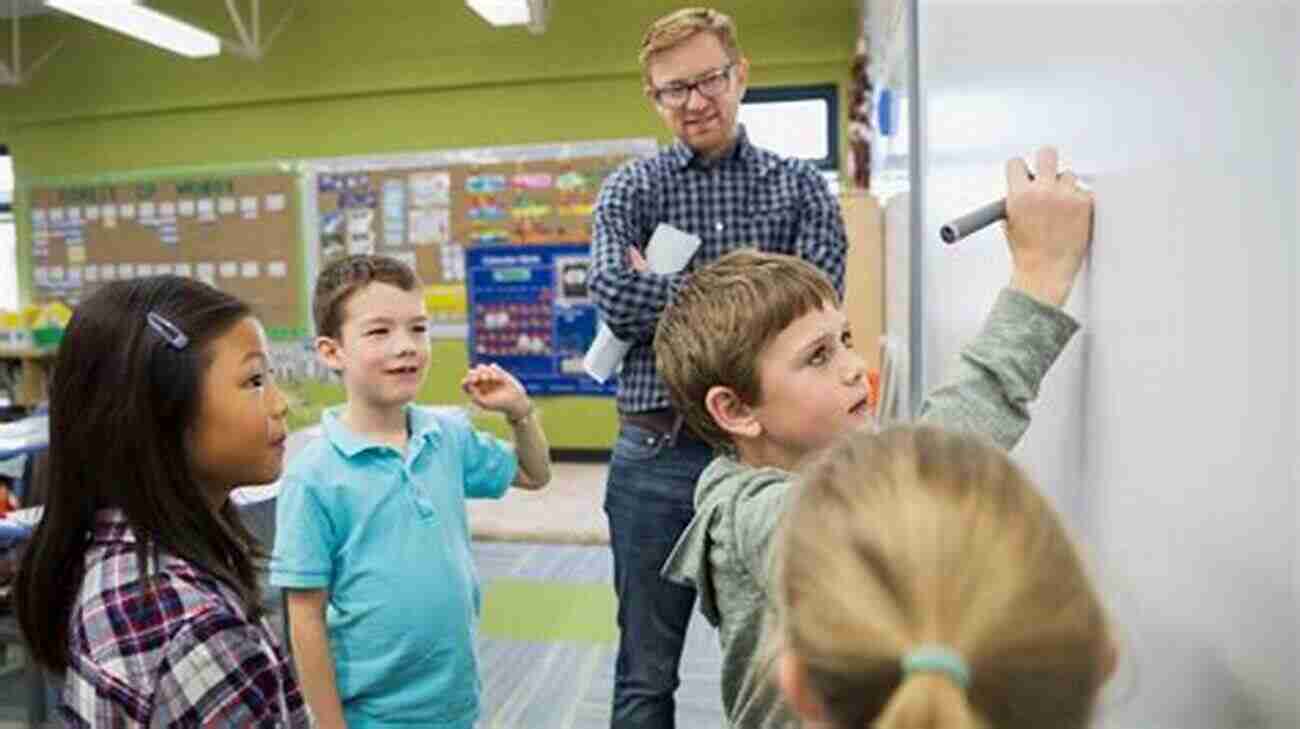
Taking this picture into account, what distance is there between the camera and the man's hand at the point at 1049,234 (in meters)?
0.80

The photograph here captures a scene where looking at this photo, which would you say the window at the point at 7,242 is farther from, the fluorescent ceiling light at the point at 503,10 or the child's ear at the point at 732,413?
the child's ear at the point at 732,413

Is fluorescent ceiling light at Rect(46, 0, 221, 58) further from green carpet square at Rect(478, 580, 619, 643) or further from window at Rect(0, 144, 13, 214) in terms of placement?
green carpet square at Rect(478, 580, 619, 643)

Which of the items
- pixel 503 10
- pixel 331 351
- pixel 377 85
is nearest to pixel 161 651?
pixel 331 351

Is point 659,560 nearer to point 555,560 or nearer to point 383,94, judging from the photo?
point 555,560

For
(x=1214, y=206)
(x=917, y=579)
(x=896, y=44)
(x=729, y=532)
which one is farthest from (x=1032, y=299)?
(x=896, y=44)

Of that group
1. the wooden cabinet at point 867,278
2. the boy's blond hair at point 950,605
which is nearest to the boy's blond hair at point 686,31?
the boy's blond hair at point 950,605

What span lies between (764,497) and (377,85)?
6006 mm

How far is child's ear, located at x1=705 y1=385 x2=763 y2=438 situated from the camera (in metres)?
0.95

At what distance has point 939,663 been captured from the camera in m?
0.39

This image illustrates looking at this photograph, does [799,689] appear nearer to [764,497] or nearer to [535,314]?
[764,497]

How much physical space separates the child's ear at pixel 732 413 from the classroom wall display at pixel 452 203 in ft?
16.3

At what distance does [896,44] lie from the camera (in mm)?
2730

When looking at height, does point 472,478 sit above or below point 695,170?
below

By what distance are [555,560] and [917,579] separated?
12.2 ft
